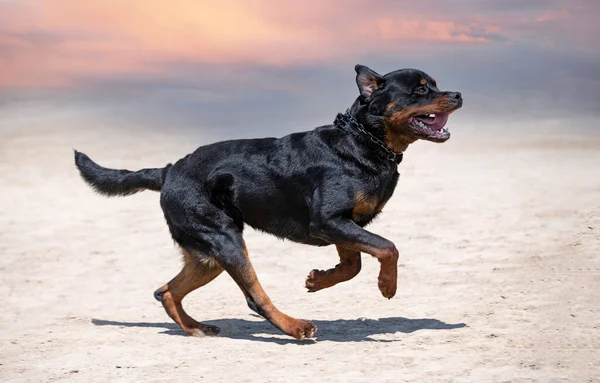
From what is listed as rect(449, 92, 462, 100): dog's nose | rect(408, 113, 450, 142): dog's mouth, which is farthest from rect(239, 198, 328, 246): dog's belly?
rect(449, 92, 462, 100): dog's nose

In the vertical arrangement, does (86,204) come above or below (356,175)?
above

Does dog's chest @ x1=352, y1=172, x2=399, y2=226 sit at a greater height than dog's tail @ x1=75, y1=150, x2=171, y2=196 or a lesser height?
lesser

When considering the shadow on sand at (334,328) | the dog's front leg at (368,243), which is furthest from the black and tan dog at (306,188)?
the shadow on sand at (334,328)

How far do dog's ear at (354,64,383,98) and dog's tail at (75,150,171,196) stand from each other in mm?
1675

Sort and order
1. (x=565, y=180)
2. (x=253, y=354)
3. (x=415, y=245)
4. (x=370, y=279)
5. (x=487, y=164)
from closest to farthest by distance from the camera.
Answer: (x=253, y=354)
(x=370, y=279)
(x=415, y=245)
(x=565, y=180)
(x=487, y=164)

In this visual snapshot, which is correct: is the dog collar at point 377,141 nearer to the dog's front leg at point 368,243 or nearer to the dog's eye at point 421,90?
the dog's eye at point 421,90

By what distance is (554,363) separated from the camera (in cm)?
609

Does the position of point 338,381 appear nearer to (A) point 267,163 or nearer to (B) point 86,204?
(A) point 267,163

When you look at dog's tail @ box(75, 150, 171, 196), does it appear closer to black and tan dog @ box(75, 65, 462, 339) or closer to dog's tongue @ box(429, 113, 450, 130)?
black and tan dog @ box(75, 65, 462, 339)

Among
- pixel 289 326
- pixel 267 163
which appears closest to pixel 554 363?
pixel 289 326

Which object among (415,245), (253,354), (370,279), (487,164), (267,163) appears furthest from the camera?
(487,164)

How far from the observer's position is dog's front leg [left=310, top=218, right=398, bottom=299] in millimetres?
6469

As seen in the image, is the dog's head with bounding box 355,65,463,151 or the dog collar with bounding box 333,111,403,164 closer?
the dog's head with bounding box 355,65,463,151

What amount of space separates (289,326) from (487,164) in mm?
7850
